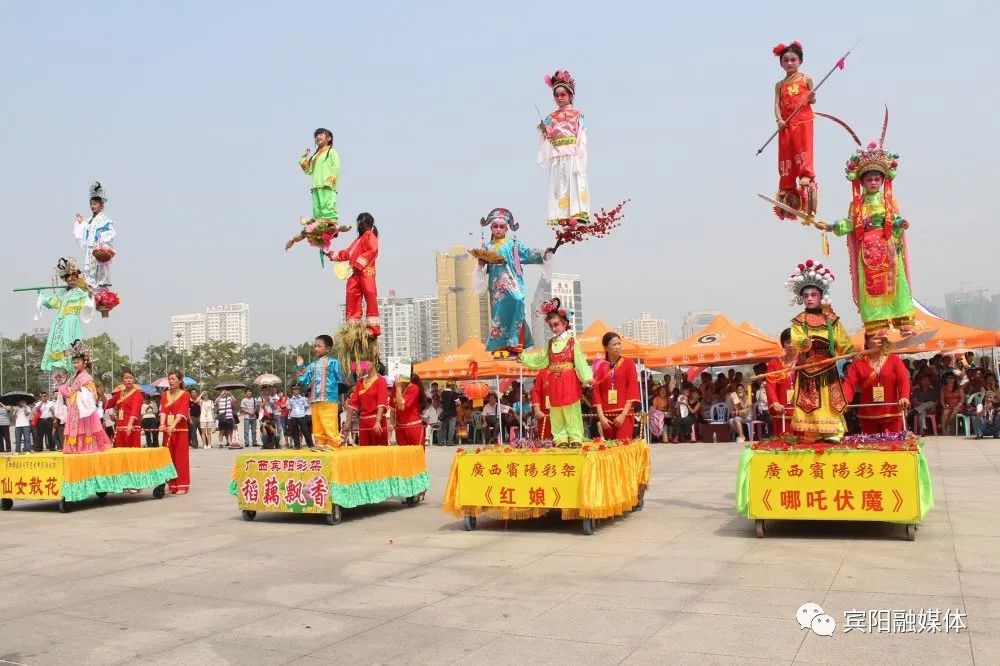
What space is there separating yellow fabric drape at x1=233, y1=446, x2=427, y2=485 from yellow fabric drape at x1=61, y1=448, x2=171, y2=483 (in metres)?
2.12

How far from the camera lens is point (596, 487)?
664 cm

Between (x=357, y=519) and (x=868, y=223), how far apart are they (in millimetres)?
5212

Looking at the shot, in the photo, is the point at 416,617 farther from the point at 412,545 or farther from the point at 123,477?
the point at 123,477

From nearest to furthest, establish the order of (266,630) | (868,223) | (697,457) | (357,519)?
(266,630), (868,223), (357,519), (697,457)

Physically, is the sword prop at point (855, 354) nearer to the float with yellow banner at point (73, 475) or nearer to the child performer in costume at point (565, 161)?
the child performer in costume at point (565, 161)

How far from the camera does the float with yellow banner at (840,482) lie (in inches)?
231

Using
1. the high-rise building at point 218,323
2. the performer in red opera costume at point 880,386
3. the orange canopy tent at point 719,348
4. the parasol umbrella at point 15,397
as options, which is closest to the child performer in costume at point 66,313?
the performer in red opera costume at point 880,386

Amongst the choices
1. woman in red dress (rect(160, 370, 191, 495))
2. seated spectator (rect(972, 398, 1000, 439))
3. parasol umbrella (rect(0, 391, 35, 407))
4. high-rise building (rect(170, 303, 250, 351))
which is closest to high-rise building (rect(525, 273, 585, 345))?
woman in red dress (rect(160, 370, 191, 495))

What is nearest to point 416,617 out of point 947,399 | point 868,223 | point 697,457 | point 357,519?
point 357,519

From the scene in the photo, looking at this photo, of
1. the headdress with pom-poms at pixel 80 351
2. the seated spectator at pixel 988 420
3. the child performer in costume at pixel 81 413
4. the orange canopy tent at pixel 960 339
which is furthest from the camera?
the orange canopy tent at pixel 960 339

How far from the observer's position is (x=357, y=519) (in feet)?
26.3

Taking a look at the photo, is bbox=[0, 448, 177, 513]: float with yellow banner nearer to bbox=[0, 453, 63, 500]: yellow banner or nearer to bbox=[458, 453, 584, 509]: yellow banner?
bbox=[0, 453, 63, 500]: yellow banner

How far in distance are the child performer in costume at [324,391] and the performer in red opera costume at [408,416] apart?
1018 millimetres

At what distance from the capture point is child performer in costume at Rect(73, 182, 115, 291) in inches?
395
